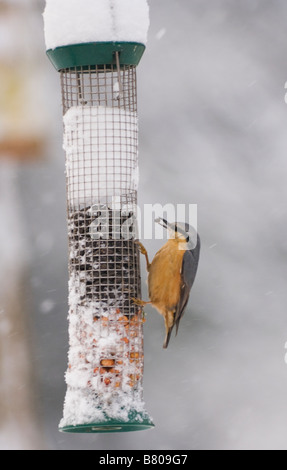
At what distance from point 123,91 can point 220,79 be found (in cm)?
363

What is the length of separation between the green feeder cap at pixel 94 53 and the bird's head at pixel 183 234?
4.66ft

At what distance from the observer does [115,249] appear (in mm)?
7680

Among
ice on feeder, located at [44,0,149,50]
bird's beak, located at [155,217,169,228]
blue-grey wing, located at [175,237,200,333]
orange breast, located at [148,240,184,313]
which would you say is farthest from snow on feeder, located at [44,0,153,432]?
bird's beak, located at [155,217,169,228]

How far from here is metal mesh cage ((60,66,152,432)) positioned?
7.49m

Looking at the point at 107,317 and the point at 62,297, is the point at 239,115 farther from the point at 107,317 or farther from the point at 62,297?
the point at 107,317

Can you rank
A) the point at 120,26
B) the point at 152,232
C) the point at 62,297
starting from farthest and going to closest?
the point at 62,297 < the point at 152,232 < the point at 120,26

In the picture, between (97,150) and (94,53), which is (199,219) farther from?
(94,53)

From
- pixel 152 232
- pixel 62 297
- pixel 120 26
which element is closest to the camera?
pixel 120 26

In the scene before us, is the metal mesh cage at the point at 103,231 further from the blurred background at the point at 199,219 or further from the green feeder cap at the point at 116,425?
the blurred background at the point at 199,219

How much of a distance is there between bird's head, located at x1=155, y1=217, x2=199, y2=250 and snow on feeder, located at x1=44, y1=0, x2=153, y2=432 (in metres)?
0.55

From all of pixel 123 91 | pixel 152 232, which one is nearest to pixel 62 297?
pixel 152 232

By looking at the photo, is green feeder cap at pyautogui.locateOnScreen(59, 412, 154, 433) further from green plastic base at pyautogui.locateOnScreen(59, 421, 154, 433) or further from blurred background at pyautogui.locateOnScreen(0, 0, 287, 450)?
blurred background at pyautogui.locateOnScreen(0, 0, 287, 450)

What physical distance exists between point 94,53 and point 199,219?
3570 mm

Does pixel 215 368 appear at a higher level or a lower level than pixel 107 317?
lower
